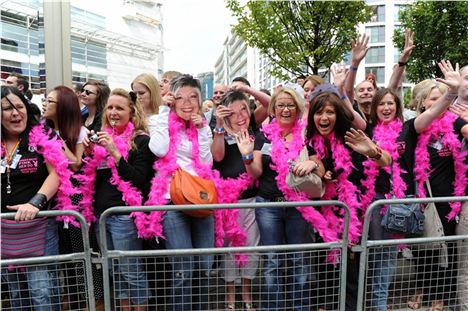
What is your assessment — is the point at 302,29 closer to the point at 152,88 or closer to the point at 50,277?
the point at 152,88

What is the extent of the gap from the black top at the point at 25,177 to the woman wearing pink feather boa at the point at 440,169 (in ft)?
8.91

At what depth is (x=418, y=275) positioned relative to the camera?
300 cm

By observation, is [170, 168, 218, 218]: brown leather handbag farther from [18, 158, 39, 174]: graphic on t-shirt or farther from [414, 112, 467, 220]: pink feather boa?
[414, 112, 467, 220]: pink feather boa

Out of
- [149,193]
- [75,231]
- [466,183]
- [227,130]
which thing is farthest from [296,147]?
[75,231]

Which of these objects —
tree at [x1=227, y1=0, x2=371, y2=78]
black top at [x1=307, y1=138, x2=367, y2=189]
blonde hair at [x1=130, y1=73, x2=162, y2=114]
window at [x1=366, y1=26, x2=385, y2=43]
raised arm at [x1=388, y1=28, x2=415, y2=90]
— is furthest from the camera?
window at [x1=366, y1=26, x2=385, y2=43]

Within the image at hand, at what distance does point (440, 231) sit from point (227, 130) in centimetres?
176

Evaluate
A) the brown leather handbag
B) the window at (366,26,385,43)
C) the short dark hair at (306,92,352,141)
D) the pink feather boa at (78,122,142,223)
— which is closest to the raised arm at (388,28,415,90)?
the short dark hair at (306,92,352,141)

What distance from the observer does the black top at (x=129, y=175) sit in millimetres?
2715

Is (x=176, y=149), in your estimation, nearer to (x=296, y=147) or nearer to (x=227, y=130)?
(x=227, y=130)

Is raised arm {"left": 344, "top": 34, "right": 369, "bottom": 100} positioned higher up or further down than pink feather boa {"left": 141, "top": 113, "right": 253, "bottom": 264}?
higher up

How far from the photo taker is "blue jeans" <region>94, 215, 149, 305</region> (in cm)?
263

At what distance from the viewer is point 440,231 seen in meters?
2.93

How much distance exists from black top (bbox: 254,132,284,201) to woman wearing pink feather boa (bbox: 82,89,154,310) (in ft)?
2.64

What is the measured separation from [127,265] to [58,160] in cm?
83
